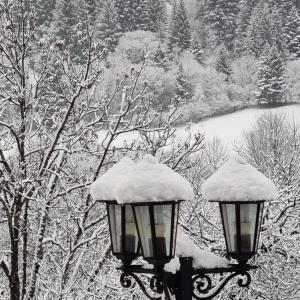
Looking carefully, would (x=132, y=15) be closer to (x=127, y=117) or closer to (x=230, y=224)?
(x=127, y=117)

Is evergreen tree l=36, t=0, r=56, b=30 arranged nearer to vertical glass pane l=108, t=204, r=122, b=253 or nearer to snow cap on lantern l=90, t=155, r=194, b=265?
vertical glass pane l=108, t=204, r=122, b=253

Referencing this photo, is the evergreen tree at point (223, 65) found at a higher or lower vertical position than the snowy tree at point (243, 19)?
lower

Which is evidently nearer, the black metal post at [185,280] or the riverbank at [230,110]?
the black metal post at [185,280]

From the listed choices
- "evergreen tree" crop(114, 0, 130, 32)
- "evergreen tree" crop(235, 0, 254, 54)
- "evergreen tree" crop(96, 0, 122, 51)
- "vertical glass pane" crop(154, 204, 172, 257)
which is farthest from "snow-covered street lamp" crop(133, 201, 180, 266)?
"evergreen tree" crop(235, 0, 254, 54)

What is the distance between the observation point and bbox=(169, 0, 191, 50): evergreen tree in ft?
184

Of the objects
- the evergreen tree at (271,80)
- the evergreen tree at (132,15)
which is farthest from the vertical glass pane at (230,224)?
the evergreen tree at (132,15)

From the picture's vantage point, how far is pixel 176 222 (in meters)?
2.19

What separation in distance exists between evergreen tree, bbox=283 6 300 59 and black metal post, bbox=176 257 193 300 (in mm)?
55668

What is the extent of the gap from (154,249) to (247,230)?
53cm

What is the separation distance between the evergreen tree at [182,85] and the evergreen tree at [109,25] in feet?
24.8

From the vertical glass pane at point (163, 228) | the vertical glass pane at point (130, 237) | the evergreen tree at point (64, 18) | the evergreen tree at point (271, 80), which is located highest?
the evergreen tree at point (64, 18)

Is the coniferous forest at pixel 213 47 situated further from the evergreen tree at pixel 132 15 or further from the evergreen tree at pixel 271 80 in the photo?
the evergreen tree at pixel 132 15

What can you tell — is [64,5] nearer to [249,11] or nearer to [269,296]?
[269,296]

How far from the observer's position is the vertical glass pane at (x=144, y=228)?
2126mm
